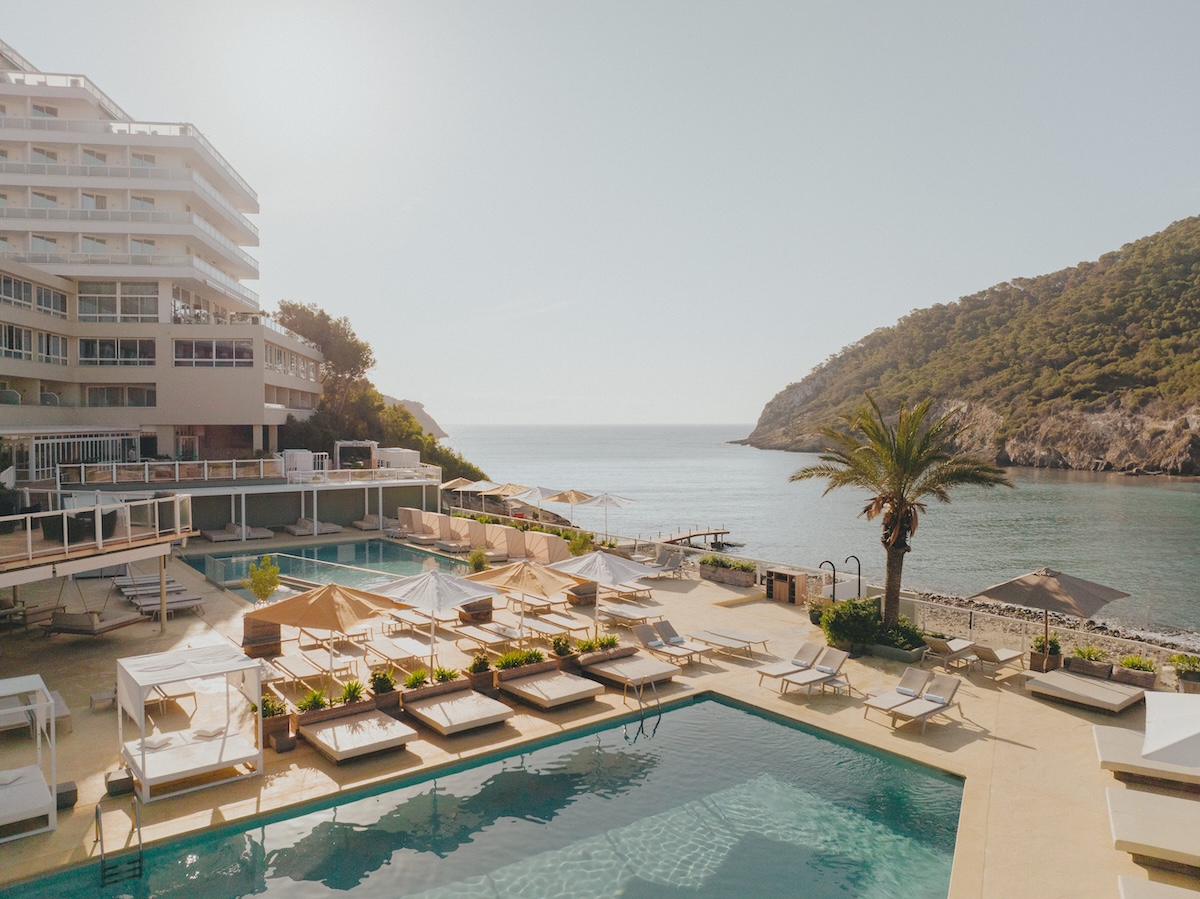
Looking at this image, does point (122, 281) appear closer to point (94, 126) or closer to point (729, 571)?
point (94, 126)

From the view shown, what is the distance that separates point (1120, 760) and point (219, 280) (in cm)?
4460

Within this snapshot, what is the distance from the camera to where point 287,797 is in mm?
9922

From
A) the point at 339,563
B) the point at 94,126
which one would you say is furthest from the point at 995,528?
the point at 94,126

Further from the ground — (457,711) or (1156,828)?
(1156,828)

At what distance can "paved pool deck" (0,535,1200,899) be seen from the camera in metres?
8.56

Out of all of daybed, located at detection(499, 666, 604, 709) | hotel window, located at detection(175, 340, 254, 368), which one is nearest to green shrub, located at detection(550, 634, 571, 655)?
daybed, located at detection(499, 666, 604, 709)

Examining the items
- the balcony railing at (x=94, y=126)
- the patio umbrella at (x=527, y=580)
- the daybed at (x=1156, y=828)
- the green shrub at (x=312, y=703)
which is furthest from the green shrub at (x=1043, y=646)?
the balcony railing at (x=94, y=126)

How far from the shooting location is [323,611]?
1279 centimetres

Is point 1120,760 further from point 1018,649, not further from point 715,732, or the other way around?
point 1018,649

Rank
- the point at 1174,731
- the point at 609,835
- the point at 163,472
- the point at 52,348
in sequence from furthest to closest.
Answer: the point at 52,348 < the point at 163,472 < the point at 609,835 < the point at 1174,731

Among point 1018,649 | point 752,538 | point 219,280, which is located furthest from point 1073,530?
point 219,280

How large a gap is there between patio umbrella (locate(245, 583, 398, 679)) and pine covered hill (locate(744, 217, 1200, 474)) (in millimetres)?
67646

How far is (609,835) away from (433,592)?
5.56 metres

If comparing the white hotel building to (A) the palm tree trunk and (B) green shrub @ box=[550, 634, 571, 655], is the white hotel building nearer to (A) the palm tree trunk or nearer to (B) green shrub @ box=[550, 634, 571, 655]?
(B) green shrub @ box=[550, 634, 571, 655]
